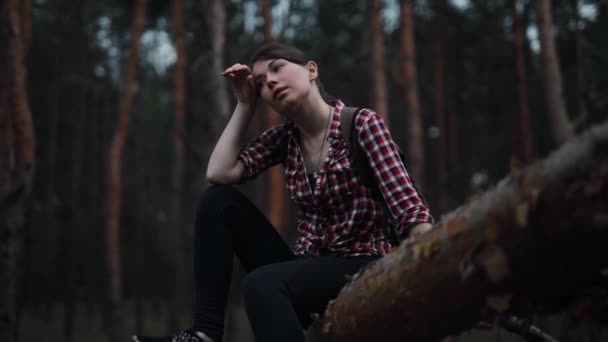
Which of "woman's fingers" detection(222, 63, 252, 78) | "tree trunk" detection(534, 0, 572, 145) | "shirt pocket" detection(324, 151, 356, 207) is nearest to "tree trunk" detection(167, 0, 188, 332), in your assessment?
"tree trunk" detection(534, 0, 572, 145)

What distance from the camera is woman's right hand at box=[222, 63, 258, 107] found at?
105 inches

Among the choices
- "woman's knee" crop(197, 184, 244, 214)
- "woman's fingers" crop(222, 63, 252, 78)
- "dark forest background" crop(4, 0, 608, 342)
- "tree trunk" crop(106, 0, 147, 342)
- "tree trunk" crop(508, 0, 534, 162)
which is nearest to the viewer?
"woman's knee" crop(197, 184, 244, 214)

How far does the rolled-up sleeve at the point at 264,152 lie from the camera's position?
9.39 feet

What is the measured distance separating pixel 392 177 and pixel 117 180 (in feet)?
37.2

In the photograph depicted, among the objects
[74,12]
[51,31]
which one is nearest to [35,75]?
[51,31]

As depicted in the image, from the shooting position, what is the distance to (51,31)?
52.3 ft

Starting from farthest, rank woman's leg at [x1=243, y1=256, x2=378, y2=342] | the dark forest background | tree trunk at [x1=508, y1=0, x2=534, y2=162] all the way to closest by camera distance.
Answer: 1. tree trunk at [x1=508, y1=0, x2=534, y2=162]
2. the dark forest background
3. woman's leg at [x1=243, y1=256, x2=378, y2=342]

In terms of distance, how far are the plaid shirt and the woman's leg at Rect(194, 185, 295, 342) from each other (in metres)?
0.16

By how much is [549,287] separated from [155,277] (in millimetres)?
30991

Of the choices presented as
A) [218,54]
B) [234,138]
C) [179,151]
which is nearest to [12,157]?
[218,54]

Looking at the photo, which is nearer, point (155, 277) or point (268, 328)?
point (268, 328)

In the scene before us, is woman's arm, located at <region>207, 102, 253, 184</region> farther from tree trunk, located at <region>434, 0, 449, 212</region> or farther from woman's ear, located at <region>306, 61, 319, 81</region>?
tree trunk, located at <region>434, 0, 449, 212</region>

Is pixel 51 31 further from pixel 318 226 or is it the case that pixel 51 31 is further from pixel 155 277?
pixel 155 277

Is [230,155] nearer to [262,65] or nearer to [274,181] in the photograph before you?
Answer: [262,65]
